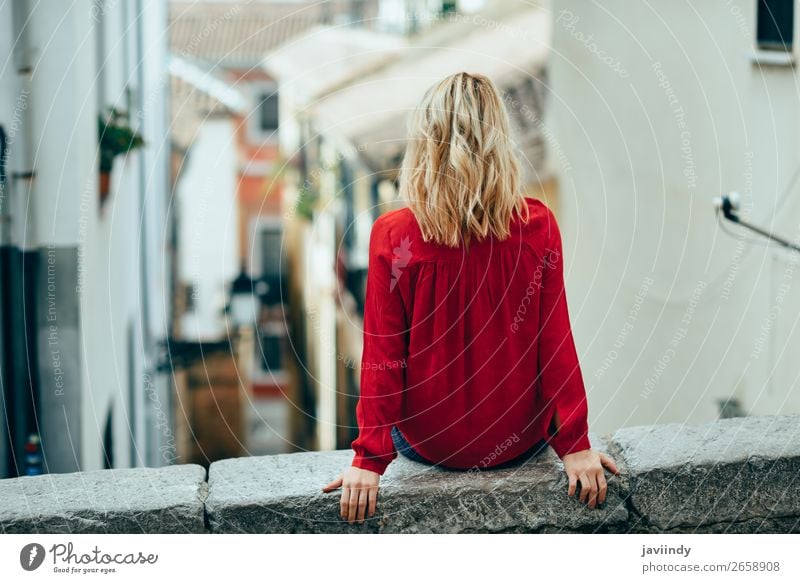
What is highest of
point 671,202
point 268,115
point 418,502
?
point 268,115

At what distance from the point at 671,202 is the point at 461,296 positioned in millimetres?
2722

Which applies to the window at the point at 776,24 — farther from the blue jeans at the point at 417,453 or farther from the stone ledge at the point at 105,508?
the stone ledge at the point at 105,508

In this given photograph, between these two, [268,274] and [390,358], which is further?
[268,274]

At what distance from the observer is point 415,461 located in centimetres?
163

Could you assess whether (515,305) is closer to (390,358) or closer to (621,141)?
(390,358)

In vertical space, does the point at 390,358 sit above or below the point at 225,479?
above

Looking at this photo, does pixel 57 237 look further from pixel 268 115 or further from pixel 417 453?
pixel 268 115

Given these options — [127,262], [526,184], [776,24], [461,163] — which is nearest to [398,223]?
[461,163]

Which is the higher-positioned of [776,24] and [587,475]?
[776,24]

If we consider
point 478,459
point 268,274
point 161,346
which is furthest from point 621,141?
point 268,274

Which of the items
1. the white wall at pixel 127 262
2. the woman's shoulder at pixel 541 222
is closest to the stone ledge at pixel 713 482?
the woman's shoulder at pixel 541 222

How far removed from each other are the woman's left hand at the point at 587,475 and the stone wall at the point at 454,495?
20 millimetres

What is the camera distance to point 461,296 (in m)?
1.49
